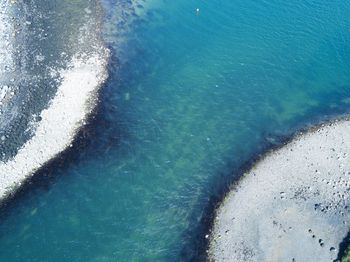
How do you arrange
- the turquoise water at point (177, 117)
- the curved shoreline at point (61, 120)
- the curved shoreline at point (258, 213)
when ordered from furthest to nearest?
the curved shoreline at point (61, 120) → the turquoise water at point (177, 117) → the curved shoreline at point (258, 213)

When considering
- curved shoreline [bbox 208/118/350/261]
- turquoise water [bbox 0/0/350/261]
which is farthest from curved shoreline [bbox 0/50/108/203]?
curved shoreline [bbox 208/118/350/261]

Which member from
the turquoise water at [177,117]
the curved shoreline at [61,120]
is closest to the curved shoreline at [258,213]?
the turquoise water at [177,117]

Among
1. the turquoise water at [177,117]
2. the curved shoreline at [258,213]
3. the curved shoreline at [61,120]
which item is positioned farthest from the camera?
the curved shoreline at [61,120]

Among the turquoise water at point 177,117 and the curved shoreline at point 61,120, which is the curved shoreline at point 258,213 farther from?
the curved shoreline at point 61,120

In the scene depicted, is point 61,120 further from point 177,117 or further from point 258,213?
point 258,213

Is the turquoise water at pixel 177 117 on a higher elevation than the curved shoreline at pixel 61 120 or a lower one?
lower

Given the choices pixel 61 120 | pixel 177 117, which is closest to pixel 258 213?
pixel 177 117

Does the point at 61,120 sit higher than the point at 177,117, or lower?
higher

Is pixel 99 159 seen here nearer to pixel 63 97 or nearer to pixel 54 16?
pixel 63 97

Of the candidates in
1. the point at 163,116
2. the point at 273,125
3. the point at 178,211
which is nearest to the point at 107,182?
the point at 178,211
